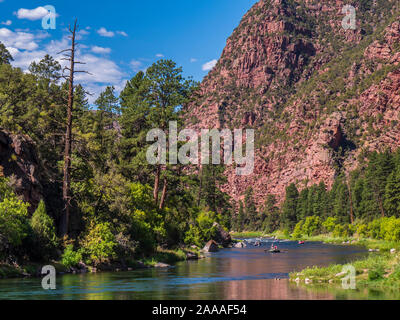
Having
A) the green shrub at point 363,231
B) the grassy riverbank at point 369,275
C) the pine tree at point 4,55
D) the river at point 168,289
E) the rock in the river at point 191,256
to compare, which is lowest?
the green shrub at point 363,231

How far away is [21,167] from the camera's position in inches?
1159

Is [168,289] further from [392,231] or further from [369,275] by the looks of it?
[392,231]

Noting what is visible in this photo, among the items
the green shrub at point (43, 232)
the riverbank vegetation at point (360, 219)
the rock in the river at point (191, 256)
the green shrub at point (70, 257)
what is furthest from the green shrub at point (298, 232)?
the green shrub at point (43, 232)

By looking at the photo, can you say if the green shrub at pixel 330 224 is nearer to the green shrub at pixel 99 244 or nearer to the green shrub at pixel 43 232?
the green shrub at pixel 99 244

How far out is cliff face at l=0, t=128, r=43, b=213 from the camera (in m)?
28.6

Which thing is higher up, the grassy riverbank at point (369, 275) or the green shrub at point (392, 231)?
the grassy riverbank at point (369, 275)

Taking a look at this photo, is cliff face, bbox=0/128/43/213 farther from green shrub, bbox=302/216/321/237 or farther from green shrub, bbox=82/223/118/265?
green shrub, bbox=302/216/321/237

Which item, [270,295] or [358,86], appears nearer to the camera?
[270,295]

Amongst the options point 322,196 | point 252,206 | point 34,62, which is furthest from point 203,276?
point 252,206

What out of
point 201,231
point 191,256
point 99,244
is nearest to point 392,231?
point 201,231

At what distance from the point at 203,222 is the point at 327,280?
4990 cm

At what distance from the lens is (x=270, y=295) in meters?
19.7

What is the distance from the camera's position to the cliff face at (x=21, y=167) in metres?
28.6
